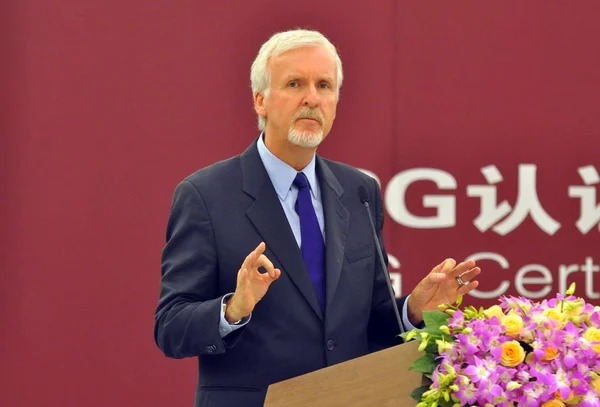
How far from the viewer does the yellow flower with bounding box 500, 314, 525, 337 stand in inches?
48.6

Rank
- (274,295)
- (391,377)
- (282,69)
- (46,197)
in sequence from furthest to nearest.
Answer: (46,197) < (282,69) < (274,295) < (391,377)

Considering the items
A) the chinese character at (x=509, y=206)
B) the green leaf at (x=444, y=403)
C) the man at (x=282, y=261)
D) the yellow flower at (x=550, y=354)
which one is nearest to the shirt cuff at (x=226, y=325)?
the man at (x=282, y=261)

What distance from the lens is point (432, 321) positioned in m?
1.30

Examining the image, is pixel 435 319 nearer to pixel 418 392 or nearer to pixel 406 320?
pixel 418 392

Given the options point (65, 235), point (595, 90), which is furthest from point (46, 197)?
point (595, 90)

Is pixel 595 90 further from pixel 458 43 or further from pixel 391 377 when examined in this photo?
pixel 391 377

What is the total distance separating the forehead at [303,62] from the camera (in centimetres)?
169

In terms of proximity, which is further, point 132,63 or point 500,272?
point 500,272

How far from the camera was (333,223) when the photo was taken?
1697mm

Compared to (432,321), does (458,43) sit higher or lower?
higher

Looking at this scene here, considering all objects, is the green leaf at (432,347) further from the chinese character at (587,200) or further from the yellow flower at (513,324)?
the chinese character at (587,200)

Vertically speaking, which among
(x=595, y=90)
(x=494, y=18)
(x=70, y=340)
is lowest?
(x=70, y=340)

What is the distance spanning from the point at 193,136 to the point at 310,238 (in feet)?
4.59

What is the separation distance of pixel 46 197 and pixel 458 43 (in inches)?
56.8
